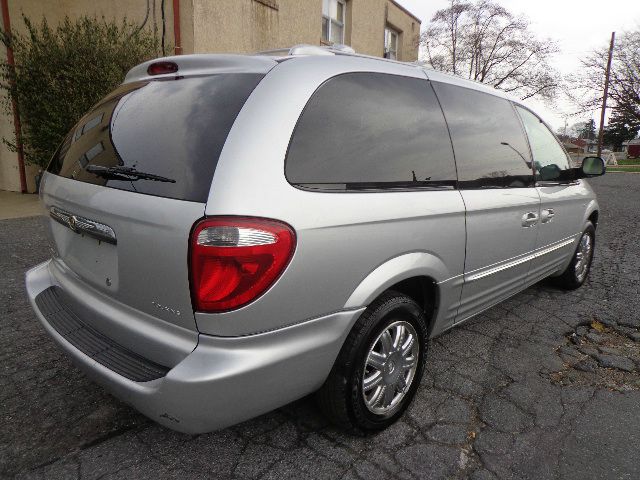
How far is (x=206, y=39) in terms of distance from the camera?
8.95 metres

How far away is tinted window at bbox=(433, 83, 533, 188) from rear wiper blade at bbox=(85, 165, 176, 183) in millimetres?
1580

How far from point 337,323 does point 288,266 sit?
0.38 meters

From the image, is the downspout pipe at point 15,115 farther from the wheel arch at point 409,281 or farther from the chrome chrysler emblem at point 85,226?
the wheel arch at point 409,281

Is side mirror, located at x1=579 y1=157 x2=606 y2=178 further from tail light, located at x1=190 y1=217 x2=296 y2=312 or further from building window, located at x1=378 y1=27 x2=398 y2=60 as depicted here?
building window, located at x1=378 y1=27 x2=398 y2=60

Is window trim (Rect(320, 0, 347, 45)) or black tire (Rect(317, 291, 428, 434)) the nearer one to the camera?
black tire (Rect(317, 291, 428, 434))

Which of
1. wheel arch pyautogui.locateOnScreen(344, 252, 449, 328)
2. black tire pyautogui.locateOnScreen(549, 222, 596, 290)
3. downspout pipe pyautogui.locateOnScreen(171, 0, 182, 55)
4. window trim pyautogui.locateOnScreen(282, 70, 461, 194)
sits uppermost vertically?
downspout pipe pyautogui.locateOnScreen(171, 0, 182, 55)

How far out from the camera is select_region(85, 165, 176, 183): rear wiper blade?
1.69 m

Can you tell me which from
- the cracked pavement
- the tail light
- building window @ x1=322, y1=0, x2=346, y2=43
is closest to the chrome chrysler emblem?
the tail light

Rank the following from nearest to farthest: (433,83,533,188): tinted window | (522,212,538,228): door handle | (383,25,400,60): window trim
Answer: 1. (433,83,533,188): tinted window
2. (522,212,538,228): door handle
3. (383,25,400,60): window trim

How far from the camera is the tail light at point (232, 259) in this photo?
1.51 metres

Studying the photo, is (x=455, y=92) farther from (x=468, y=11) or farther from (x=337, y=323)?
(x=468, y=11)

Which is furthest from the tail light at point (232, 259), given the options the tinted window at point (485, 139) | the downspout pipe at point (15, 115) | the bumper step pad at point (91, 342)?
the downspout pipe at point (15, 115)

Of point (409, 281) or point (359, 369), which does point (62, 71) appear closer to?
point (409, 281)

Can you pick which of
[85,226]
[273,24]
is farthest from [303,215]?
[273,24]
